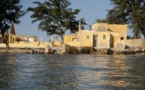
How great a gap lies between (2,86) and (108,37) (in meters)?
57.4

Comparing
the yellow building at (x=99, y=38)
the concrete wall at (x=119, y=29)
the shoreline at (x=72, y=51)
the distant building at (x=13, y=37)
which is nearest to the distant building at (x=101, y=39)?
the yellow building at (x=99, y=38)

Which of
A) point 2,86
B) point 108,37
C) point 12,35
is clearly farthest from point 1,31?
point 2,86

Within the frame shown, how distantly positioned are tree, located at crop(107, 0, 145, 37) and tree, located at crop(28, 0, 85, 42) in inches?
304

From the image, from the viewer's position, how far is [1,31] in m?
81.2

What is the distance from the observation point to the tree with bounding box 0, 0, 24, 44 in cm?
8112

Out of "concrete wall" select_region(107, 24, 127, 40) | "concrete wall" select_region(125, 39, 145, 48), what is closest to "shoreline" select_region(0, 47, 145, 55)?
"concrete wall" select_region(125, 39, 145, 48)

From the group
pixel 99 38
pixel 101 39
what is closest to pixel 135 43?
pixel 101 39

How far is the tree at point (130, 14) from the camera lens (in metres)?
80.3

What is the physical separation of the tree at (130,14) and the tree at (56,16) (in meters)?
7.72

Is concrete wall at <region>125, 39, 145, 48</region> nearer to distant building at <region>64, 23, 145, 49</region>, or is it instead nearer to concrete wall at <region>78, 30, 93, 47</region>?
distant building at <region>64, 23, 145, 49</region>

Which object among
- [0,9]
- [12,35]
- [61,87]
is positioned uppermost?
[0,9]

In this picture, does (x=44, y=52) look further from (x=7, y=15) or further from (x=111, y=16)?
(x=111, y=16)

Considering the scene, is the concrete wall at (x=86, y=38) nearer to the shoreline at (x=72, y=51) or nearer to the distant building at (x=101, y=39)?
the distant building at (x=101, y=39)

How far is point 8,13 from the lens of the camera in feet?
271
